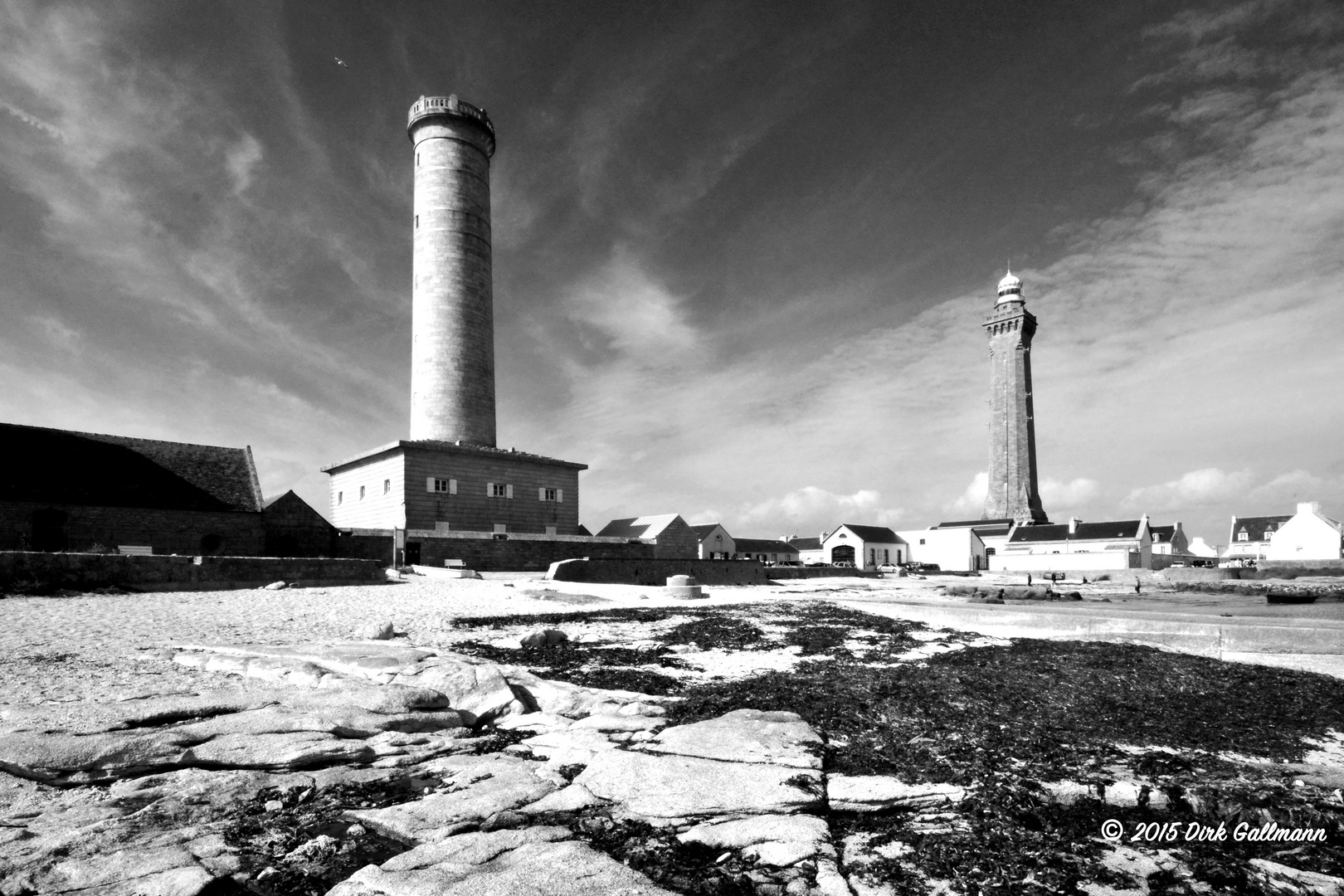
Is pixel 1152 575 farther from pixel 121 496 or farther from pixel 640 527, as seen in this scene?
pixel 121 496

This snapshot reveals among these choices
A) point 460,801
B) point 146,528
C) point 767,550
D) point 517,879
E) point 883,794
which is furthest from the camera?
point 767,550

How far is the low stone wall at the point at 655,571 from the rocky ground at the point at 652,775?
59.5 feet

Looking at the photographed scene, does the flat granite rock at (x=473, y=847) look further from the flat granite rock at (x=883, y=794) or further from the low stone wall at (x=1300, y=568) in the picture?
the low stone wall at (x=1300, y=568)

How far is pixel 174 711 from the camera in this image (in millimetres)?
5449

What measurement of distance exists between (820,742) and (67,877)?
4.22 meters

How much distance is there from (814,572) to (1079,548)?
99.0 feet

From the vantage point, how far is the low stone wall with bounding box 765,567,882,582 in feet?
133

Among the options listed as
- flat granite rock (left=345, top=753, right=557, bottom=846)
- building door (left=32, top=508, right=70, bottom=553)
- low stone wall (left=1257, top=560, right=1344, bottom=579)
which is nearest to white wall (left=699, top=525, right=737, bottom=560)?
low stone wall (left=1257, top=560, right=1344, bottom=579)

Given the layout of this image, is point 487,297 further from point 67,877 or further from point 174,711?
point 67,877

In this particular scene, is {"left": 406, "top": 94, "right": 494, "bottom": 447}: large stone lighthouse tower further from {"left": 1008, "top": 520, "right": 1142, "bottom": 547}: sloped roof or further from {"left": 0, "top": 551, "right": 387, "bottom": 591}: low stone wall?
{"left": 1008, "top": 520, "right": 1142, "bottom": 547}: sloped roof

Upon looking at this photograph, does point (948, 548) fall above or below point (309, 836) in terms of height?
below

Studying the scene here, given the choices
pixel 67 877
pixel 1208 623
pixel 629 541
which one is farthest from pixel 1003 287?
pixel 67 877

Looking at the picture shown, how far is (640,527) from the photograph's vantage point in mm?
47500

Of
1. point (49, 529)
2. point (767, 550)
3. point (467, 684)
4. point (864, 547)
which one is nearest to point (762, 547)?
point (767, 550)
